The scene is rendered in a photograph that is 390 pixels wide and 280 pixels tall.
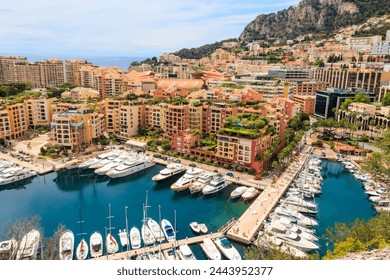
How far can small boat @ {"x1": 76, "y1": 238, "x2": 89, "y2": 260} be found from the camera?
11.5 m

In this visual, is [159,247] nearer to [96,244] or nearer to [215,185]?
[96,244]

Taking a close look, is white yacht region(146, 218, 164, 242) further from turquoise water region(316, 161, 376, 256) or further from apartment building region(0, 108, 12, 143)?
apartment building region(0, 108, 12, 143)

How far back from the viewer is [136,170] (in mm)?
20062

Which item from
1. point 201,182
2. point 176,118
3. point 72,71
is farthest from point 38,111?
point 72,71

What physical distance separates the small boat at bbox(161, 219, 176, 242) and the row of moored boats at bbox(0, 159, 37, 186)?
10.2 m

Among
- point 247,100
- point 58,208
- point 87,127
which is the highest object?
point 247,100

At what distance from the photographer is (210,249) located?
11719 millimetres

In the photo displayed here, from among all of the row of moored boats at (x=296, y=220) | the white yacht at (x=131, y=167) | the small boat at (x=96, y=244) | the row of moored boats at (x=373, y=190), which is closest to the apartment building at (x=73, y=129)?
the white yacht at (x=131, y=167)

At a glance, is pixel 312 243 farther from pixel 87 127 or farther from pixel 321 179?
pixel 87 127

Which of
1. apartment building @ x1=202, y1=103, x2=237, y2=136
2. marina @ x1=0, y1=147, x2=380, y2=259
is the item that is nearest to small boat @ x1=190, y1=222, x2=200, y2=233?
marina @ x1=0, y1=147, x2=380, y2=259

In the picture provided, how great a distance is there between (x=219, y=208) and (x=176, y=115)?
35.2 feet

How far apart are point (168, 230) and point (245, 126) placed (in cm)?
921

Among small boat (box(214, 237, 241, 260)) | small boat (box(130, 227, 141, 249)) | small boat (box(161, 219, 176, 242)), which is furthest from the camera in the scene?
small boat (box(161, 219, 176, 242))
